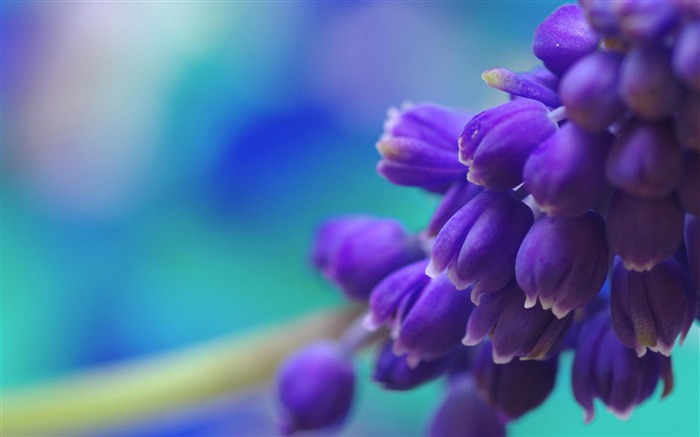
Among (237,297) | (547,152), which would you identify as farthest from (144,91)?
(547,152)

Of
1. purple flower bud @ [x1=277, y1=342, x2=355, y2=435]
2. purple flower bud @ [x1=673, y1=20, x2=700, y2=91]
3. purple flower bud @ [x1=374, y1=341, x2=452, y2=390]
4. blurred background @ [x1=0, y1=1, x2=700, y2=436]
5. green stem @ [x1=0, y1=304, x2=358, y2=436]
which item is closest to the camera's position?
purple flower bud @ [x1=673, y1=20, x2=700, y2=91]

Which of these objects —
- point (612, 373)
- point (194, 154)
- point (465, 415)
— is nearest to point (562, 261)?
point (612, 373)

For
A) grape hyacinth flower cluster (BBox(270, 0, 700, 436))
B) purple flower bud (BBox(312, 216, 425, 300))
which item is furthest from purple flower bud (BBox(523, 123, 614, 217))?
purple flower bud (BBox(312, 216, 425, 300))

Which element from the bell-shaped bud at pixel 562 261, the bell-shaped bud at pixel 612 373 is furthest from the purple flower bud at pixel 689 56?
the bell-shaped bud at pixel 612 373

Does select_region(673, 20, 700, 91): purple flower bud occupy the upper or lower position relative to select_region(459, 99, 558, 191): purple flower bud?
lower

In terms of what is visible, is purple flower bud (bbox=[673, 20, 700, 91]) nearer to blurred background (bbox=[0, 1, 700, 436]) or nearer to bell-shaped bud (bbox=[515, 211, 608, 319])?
bell-shaped bud (bbox=[515, 211, 608, 319])

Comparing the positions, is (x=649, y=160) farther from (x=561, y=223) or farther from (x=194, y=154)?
(x=194, y=154)

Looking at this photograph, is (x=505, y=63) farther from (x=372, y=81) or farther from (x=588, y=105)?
(x=588, y=105)
